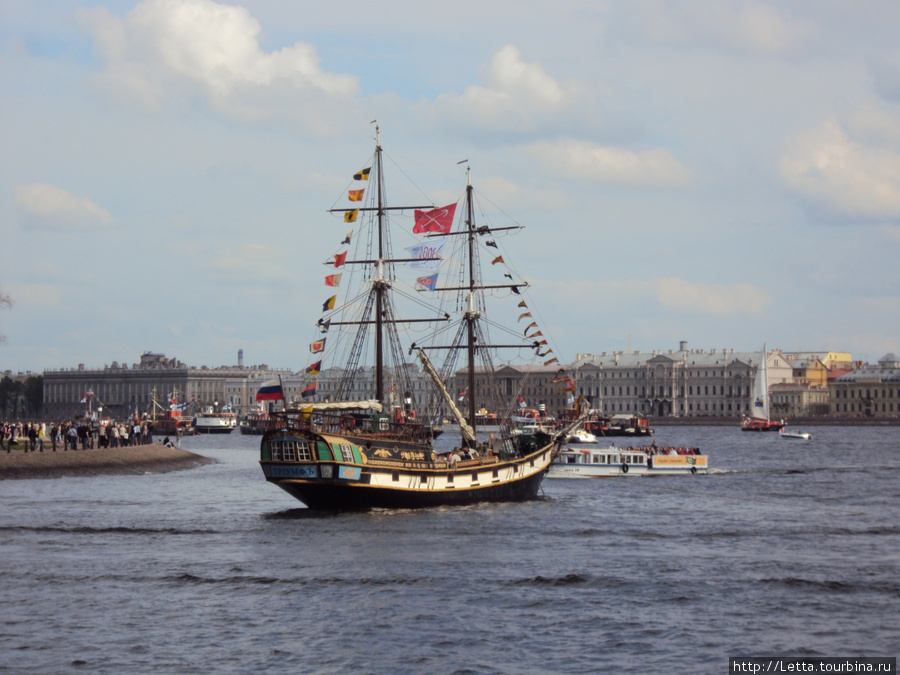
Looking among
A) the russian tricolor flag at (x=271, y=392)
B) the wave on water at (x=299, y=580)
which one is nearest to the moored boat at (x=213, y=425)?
the russian tricolor flag at (x=271, y=392)

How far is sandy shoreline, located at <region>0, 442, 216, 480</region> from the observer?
53656mm

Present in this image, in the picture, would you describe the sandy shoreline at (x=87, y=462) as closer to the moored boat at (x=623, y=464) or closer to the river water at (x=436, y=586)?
the river water at (x=436, y=586)

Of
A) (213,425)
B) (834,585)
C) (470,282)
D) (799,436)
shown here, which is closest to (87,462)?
(470,282)

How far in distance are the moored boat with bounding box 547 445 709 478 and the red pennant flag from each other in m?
21.6

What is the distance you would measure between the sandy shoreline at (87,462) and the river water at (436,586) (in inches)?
281

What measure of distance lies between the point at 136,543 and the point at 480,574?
10.6 meters

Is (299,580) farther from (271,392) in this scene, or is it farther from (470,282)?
(470,282)

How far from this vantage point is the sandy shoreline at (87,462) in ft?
176

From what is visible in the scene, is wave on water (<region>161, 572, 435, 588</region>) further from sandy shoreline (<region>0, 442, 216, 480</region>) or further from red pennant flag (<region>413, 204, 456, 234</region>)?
sandy shoreline (<region>0, 442, 216, 480</region>)

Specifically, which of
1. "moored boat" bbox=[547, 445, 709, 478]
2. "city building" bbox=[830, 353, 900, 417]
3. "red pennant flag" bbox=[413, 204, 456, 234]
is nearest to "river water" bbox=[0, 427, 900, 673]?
"red pennant flag" bbox=[413, 204, 456, 234]

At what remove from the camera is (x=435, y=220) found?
50844mm

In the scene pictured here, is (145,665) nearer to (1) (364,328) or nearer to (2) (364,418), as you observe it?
(2) (364,418)

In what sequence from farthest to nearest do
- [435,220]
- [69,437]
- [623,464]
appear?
[623,464] < [69,437] < [435,220]

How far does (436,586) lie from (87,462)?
3596 cm
